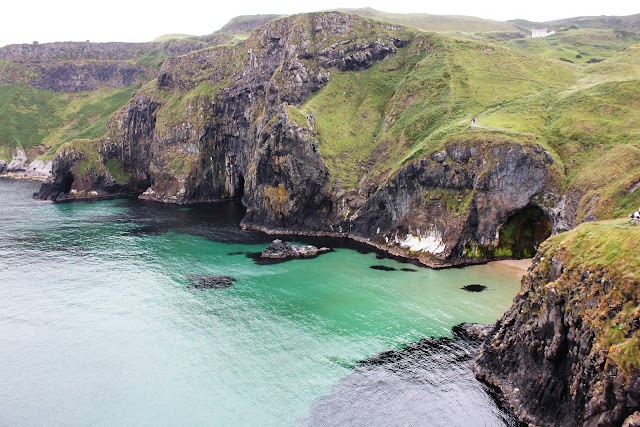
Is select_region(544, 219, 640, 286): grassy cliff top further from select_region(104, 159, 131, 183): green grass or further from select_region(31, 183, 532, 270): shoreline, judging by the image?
select_region(104, 159, 131, 183): green grass

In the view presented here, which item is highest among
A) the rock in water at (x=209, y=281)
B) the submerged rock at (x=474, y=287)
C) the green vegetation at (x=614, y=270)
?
the green vegetation at (x=614, y=270)

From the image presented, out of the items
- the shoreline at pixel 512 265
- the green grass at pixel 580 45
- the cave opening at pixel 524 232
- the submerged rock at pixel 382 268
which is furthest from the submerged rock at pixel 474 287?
the green grass at pixel 580 45

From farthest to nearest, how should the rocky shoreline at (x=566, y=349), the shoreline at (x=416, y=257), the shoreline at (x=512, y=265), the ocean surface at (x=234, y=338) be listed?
the shoreline at (x=416, y=257) < the shoreline at (x=512, y=265) < the ocean surface at (x=234, y=338) < the rocky shoreline at (x=566, y=349)

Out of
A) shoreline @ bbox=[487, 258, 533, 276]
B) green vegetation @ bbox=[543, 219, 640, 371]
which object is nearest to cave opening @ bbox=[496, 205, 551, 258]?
shoreline @ bbox=[487, 258, 533, 276]

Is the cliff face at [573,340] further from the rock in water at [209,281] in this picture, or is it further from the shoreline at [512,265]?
the rock in water at [209,281]

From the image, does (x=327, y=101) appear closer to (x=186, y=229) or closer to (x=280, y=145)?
(x=280, y=145)
